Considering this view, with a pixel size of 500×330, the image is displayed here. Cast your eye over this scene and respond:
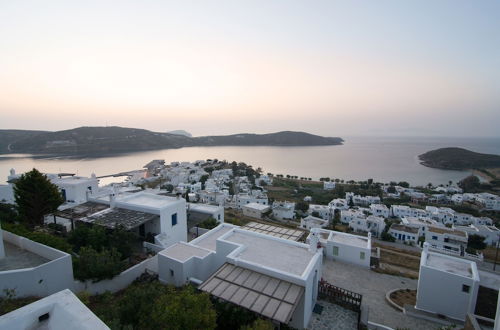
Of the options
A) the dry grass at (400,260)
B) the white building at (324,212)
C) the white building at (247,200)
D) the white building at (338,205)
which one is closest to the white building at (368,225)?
the white building at (324,212)

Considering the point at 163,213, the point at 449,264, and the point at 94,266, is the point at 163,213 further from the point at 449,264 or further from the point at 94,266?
the point at 449,264

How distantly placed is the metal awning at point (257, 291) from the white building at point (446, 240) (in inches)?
965

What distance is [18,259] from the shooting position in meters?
7.80

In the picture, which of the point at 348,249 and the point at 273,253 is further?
the point at 348,249

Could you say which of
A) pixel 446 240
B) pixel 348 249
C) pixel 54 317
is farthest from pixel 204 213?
pixel 446 240

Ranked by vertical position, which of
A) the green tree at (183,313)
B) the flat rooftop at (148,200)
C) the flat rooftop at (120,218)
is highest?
the green tree at (183,313)

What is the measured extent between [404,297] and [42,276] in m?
11.5

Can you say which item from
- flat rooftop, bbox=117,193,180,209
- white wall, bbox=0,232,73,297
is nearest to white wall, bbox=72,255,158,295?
white wall, bbox=0,232,73,297

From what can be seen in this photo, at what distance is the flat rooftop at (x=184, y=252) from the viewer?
8.73m

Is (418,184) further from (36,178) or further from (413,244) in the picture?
(36,178)

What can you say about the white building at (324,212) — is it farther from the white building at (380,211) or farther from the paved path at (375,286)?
the paved path at (375,286)

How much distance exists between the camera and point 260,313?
545cm

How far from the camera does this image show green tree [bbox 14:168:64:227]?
11.5 metres

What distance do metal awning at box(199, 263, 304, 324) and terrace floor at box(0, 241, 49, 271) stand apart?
529cm
